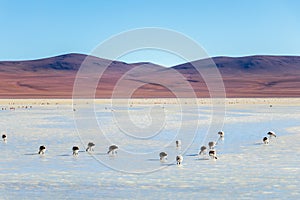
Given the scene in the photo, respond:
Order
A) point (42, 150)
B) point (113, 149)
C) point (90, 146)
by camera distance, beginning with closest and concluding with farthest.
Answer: point (42, 150) < point (113, 149) < point (90, 146)

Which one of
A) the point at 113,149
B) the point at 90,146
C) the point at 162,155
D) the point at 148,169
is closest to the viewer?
the point at 148,169

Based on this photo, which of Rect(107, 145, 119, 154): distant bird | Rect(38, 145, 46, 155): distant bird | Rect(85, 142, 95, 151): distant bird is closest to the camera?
Rect(38, 145, 46, 155): distant bird

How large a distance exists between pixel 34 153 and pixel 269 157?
5.95 m

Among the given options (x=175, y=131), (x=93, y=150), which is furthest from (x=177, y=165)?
(x=175, y=131)

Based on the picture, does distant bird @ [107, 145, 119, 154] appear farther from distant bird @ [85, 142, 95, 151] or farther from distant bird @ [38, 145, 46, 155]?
distant bird @ [38, 145, 46, 155]

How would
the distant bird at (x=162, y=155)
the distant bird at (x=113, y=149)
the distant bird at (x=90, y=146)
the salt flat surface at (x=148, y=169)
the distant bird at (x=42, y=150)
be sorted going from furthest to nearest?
the distant bird at (x=90, y=146) < the distant bird at (x=113, y=149) < the distant bird at (x=42, y=150) < the distant bird at (x=162, y=155) < the salt flat surface at (x=148, y=169)

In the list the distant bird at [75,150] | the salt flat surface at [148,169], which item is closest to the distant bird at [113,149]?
the salt flat surface at [148,169]

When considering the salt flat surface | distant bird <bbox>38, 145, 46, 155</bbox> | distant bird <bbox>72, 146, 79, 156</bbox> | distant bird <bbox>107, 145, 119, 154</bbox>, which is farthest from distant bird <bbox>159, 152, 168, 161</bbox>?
distant bird <bbox>38, 145, 46, 155</bbox>

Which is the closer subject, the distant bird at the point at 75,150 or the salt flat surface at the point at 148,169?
the salt flat surface at the point at 148,169

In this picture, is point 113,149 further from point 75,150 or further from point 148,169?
point 148,169

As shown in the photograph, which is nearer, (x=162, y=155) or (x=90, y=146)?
(x=162, y=155)

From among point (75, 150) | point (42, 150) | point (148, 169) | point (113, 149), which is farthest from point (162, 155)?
point (42, 150)

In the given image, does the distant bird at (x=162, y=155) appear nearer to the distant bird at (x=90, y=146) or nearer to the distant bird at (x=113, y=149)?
the distant bird at (x=113, y=149)

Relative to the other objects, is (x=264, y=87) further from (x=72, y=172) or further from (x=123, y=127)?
(x=72, y=172)
